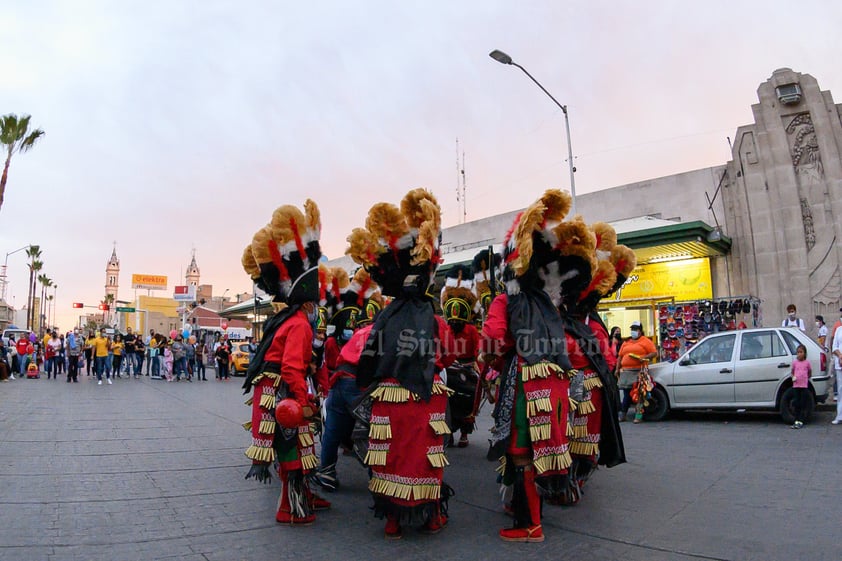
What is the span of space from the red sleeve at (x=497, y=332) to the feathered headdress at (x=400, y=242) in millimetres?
564

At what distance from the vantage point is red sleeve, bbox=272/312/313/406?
4.13 meters

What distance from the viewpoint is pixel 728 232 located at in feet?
52.5

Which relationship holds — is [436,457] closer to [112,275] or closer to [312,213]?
[312,213]

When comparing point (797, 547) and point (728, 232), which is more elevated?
point (728, 232)

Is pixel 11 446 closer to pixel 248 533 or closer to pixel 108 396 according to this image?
pixel 248 533

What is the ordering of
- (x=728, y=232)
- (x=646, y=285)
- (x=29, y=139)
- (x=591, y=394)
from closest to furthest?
(x=591, y=394)
(x=728, y=232)
(x=646, y=285)
(x=29, y=139)

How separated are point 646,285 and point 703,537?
14436mm

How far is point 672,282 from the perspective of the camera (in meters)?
16.9

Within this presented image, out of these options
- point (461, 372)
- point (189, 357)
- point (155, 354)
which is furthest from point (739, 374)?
point (155, 354)

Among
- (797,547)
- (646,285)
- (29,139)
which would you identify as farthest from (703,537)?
(29,139)

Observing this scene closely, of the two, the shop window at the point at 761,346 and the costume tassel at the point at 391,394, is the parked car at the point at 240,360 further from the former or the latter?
the costume tassel at the point at 391,394

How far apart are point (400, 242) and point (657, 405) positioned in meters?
7.91

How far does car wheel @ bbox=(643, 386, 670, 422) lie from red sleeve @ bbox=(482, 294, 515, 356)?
7.19m

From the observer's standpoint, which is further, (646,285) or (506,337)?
(646,285)
